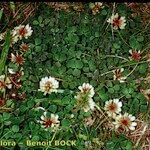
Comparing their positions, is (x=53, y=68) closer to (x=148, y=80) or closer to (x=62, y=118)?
(x=62, y=118)

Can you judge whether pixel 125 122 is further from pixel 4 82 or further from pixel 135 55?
pixel 4 82

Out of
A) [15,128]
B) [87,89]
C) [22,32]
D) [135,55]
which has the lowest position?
[15,128]

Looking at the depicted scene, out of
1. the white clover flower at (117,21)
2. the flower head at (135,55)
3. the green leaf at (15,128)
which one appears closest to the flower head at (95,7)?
the white clover flower at (117,21)

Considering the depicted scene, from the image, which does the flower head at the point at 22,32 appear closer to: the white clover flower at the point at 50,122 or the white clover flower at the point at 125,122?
the white clover flower at the point at 50,122

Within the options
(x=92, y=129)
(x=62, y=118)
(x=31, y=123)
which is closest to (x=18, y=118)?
(x=31, y=123)

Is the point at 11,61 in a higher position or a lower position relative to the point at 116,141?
higher

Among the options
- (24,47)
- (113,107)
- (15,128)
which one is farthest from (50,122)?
(24,47)

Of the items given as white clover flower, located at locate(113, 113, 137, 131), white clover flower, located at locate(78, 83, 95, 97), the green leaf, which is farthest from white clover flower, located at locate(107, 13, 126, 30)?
the green leaf
